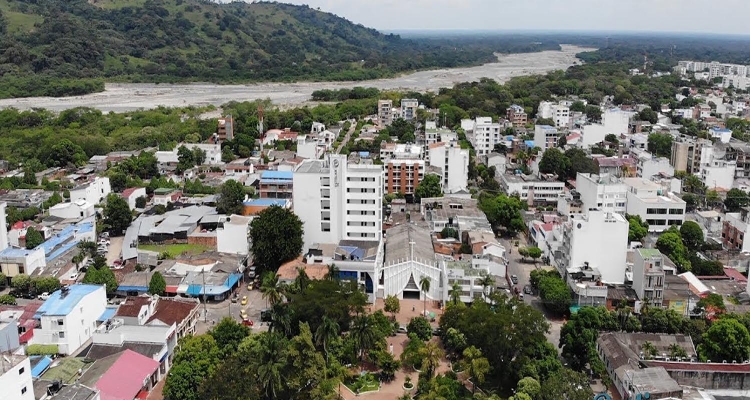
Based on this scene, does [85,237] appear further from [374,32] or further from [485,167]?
[374,32]

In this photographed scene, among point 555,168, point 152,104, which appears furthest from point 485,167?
point 152,104

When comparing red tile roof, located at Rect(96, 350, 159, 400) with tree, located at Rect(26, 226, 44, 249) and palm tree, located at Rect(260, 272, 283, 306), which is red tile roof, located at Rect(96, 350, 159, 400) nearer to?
palm tree, located at Rect(260, 272, 283, 306)

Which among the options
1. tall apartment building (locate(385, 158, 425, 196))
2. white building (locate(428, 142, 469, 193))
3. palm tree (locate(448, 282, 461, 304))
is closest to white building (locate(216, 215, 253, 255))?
palm tree (locate(448, 282, 461, 304))

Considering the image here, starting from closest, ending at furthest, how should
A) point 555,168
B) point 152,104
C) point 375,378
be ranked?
point 375,378, point 555,168, point 152,104

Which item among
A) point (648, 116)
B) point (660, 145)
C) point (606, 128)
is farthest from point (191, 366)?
point (648, 116)

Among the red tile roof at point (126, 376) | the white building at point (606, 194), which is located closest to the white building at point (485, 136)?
the white building at point (606, 194)

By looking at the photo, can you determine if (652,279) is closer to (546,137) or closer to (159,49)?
(546,137)
